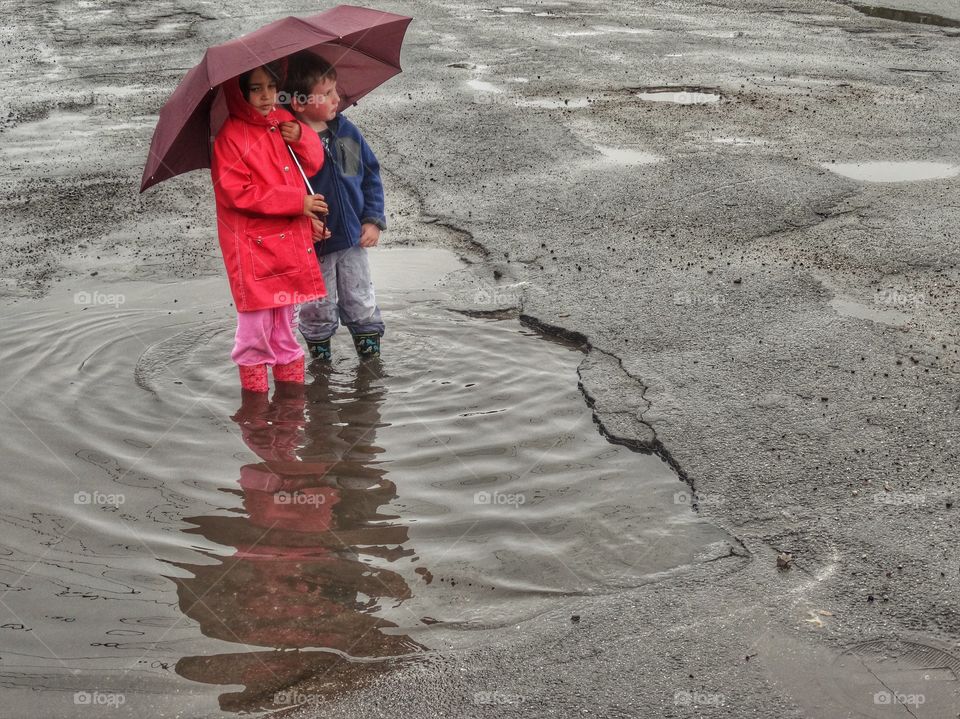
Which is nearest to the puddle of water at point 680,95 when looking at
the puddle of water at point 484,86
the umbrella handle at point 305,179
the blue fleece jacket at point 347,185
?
the puddle of water at point 484,86

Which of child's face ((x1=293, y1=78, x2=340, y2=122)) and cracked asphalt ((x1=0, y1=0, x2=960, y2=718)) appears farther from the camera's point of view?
child's face ((x1=293, y1=78, x2=340, y2=122))

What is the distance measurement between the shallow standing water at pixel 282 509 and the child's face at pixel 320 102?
55.6 inches

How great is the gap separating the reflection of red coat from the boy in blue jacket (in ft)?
0.45

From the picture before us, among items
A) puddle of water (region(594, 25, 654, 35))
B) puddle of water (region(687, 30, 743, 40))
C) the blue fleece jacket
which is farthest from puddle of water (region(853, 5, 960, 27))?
the blue fleece jacket

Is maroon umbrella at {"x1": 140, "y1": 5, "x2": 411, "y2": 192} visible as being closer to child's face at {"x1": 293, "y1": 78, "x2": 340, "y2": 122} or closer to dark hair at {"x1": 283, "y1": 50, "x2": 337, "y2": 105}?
dark hair at {"x1": 283, "y1": 50, "x2": 337, "y2": 105}

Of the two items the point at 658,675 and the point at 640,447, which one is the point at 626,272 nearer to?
the point at 640,447

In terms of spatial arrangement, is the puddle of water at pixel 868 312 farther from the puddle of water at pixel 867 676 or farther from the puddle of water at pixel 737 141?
the puddle of water at pixel 737 141

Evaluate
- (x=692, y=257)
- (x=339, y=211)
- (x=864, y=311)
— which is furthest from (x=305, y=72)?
(x=864, y=311)

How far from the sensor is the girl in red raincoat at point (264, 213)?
4.82 meters

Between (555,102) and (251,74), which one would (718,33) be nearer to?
(555,102)

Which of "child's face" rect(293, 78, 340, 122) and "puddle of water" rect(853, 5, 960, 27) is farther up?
"puddle of water" rect(853, 5, 960, 27)

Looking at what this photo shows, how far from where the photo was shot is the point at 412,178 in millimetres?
8406

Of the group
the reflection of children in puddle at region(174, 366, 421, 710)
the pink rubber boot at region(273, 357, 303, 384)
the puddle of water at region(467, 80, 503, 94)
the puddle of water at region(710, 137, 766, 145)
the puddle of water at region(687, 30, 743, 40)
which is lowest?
the reflection of children in puddle at region(174, 366, 421, 710)

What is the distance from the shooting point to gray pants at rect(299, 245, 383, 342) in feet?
18.2
